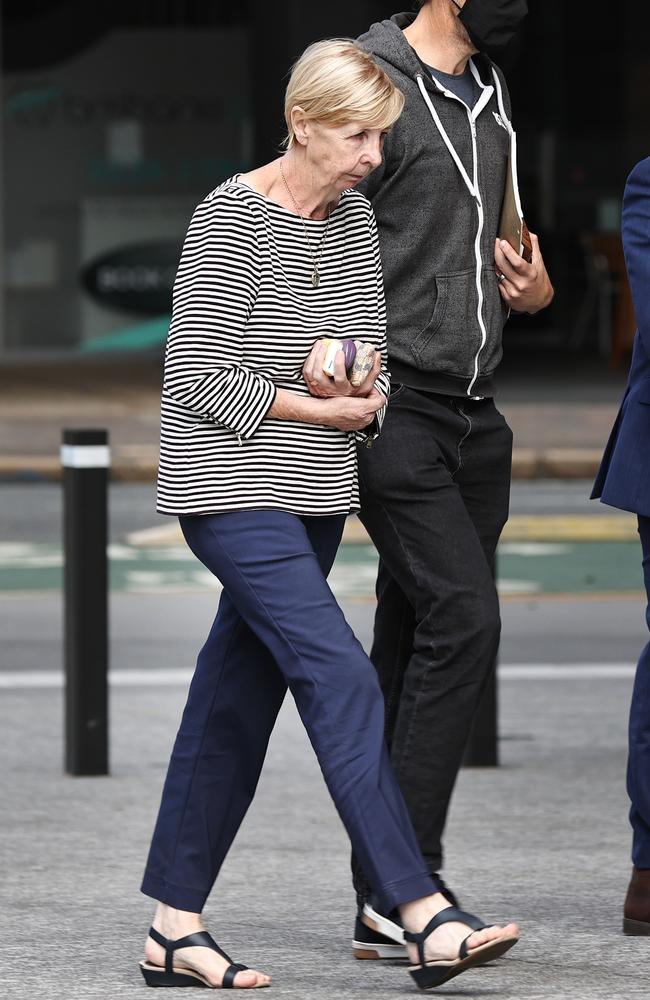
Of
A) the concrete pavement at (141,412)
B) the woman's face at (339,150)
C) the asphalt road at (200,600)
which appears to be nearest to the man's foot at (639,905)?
the woman's face at (339,150)

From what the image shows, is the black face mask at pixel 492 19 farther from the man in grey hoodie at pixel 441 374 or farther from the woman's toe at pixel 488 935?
the woman's toe at pixel 488 935

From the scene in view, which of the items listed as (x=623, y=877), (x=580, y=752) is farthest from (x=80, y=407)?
(x=623, y=877)

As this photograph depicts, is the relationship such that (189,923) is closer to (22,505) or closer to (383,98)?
(383,98)

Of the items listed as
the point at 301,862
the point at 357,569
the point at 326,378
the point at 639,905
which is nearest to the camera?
the point at 326,378

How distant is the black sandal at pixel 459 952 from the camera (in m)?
3.82

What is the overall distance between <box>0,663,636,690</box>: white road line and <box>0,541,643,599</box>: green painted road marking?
192 centimetres

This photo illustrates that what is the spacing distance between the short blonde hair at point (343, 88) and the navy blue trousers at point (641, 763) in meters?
1.10

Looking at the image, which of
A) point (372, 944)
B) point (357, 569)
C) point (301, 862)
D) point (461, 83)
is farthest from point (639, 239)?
point (357, 569)

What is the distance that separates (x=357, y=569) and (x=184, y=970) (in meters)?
7.07

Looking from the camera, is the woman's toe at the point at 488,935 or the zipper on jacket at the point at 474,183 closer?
the woman's toe at the point at 488,935

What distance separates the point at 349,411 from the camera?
13.1 ft

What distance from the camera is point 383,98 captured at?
394cm

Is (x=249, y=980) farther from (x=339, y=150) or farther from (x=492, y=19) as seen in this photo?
(x=492, y=19)

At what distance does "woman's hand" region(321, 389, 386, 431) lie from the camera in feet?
13.1
